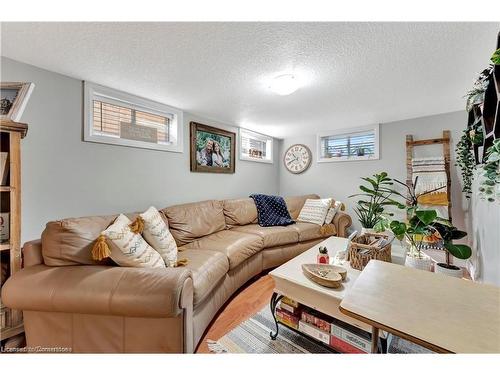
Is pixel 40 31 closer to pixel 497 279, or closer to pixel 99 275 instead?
pixel 99 275

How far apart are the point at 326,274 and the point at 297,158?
2.89m

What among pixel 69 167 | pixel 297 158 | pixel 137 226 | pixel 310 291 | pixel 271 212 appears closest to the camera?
pixel 310 291

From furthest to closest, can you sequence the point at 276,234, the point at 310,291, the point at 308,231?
the point at 308,231 < the point at 276,234 < the point at 310,291

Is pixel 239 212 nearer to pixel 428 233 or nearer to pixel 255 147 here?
pixel 255 147

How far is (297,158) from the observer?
12.9 feet

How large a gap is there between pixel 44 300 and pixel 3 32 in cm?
157

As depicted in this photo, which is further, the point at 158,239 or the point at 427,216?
the point at 427,216

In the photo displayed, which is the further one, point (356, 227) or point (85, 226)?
point (356, 227)

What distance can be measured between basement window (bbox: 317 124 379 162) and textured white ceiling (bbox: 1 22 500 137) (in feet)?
2.82

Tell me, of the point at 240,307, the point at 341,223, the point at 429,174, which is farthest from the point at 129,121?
the point at 429,174

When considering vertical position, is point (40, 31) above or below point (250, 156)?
above

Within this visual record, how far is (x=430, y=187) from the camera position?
2609 mm

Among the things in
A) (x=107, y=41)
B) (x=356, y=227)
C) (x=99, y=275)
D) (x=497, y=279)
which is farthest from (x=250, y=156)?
(x=497, y=279)

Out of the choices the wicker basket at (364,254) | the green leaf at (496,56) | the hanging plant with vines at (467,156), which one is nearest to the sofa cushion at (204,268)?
the wicker basket at (364,254)
